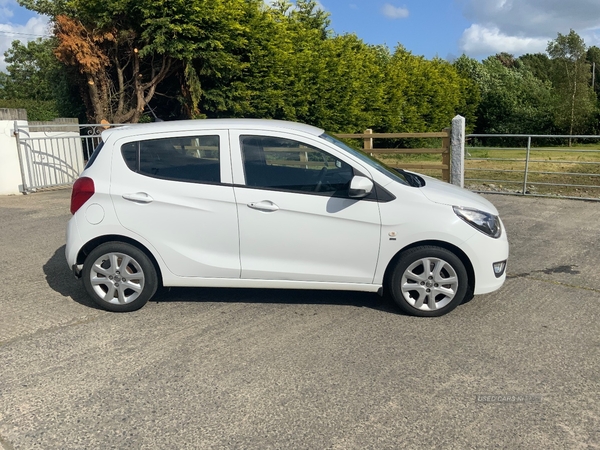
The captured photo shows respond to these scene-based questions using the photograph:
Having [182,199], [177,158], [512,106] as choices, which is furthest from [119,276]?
[512,106]

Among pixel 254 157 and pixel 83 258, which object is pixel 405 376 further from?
pixel 83 258

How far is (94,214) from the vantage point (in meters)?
4.59

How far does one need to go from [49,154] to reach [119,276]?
30.2 feet

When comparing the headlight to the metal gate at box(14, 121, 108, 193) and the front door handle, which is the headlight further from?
the metal gate at box(14, 121, 108, 193)

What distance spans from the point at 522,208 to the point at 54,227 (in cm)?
823

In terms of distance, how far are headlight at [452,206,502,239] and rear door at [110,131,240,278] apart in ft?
6.42

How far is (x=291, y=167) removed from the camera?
15.1ft

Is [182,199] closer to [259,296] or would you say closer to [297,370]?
[259,296]

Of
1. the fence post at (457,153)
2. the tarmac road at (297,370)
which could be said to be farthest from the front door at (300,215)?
the fence post at (457,153)

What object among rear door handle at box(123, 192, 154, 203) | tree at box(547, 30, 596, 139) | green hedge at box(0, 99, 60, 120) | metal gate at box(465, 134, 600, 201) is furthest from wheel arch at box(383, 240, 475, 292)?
tree at box(547, 30, 596, 139)

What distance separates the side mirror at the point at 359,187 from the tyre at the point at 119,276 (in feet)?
6.22

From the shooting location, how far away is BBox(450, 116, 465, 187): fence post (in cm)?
1073

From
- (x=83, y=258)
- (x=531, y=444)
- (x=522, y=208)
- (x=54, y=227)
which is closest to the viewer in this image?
(x=531, y=444)

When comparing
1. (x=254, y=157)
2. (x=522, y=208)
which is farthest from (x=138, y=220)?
(x=522, y=208)
